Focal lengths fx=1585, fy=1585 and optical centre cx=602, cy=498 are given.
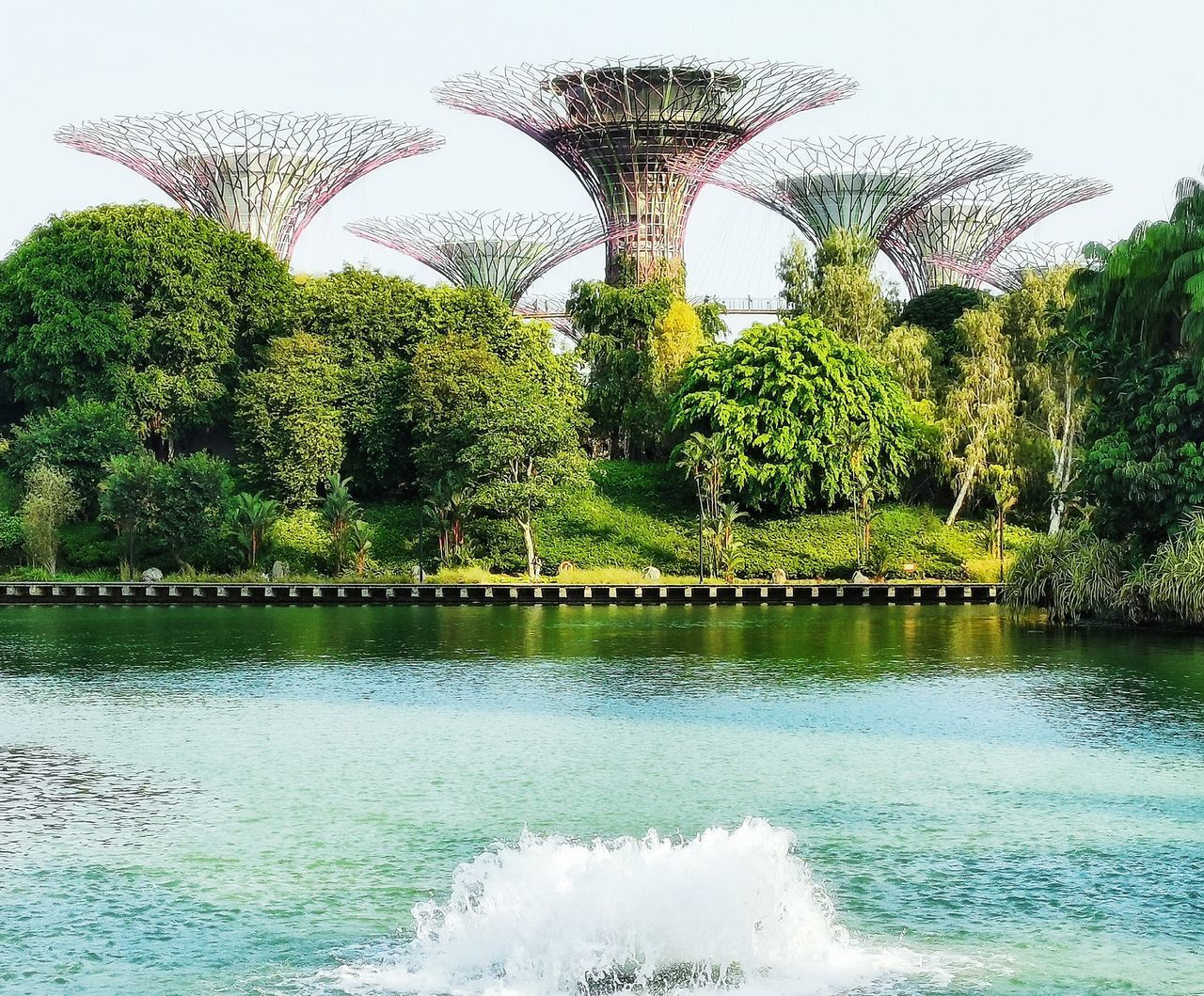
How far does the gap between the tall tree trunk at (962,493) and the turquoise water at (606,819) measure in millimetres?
18475

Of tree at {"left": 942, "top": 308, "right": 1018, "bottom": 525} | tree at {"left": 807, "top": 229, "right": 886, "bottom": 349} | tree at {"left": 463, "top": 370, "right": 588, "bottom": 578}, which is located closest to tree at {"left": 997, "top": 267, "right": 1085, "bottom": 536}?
tree at {"left": 942, "top": 308, "right": 1018, "bottom": 525}

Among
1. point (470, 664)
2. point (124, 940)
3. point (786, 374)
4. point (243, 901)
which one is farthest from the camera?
point (786, 374)

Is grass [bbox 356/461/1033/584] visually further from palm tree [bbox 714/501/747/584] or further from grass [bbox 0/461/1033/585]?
palm tree [bbox 714/501/747/584]

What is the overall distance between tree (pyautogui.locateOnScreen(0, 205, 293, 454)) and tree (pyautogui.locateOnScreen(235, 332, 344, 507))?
107 inches

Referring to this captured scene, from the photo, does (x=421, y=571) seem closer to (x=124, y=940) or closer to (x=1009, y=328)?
(x=1009, y=328)

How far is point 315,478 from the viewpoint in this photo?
52156 mm

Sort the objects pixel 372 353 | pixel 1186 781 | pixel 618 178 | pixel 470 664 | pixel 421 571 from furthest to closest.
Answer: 1. pixel 618 178
2. pixel 372 353
3. pixel 421 571
4. pixel 470 664
5. pixel 1186 781

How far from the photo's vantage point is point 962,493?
5112 centimetres

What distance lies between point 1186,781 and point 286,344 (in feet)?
130

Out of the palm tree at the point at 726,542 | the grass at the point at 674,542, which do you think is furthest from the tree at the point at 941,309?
the palm tree at the point at 726,542

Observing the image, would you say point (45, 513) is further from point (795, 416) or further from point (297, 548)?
point (795, 416)

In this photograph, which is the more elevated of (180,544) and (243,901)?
(180,544)

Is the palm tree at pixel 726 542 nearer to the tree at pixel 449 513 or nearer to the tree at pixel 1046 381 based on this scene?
the tree at pixel 449 513

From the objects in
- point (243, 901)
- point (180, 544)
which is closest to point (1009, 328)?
point (180, 544)
